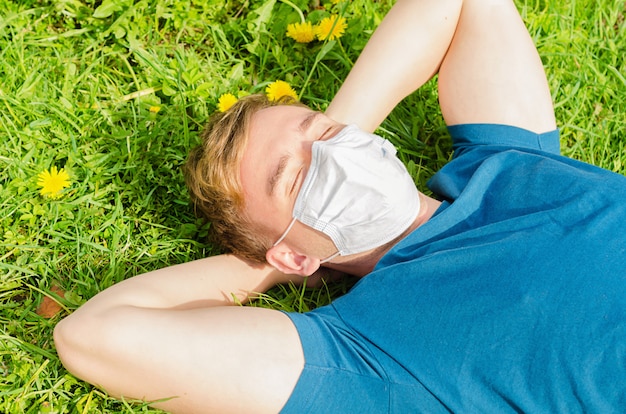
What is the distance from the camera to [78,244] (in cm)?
292

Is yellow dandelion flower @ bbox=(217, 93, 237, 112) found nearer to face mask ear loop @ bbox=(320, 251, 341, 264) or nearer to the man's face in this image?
the man's face

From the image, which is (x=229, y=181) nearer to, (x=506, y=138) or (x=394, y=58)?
(x=394, y=58)

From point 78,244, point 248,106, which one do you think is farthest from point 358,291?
point 78,244

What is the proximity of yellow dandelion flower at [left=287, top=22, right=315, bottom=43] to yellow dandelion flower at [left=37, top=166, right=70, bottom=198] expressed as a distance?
1210 millimetres

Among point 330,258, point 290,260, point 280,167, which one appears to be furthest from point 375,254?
point 280,167

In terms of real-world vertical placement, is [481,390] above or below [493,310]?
below

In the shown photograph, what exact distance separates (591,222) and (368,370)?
86cm

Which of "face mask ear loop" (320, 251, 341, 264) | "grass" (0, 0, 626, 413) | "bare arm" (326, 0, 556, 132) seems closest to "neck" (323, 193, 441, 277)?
"face mask ear loop" (320, 251, 341, 264)

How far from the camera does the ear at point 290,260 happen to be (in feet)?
8.55

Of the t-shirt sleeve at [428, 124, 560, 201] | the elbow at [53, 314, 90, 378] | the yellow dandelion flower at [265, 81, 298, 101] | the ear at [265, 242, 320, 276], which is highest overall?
the t-shirt sleeve at [428, 124, 560, 201]

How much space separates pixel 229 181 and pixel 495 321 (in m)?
1.02

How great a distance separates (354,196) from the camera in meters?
2.49

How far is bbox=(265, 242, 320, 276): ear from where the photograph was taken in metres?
2.61

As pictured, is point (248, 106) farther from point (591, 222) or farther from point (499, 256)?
point (591, 222)
